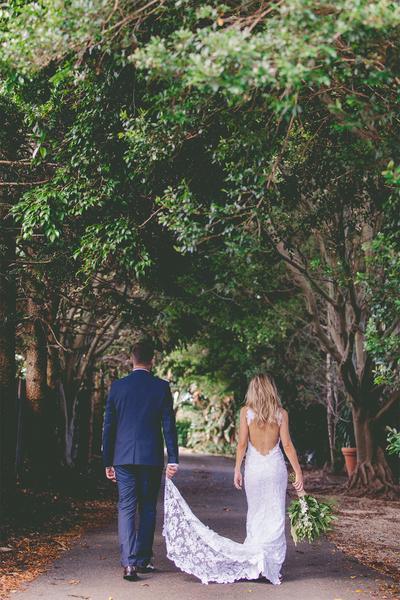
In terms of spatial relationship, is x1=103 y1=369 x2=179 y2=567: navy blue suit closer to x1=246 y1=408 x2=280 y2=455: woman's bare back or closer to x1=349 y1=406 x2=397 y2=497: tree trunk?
x1=246 y1=408 x2=280 y2=455: woman's bare back

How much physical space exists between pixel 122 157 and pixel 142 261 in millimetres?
1308

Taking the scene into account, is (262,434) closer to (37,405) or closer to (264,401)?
(264,401)

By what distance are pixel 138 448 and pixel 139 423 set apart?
0.26 meters

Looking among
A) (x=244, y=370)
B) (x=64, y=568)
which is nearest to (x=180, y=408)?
(x=244, y=370)

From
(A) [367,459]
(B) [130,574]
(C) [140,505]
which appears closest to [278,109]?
(C) [140,505]

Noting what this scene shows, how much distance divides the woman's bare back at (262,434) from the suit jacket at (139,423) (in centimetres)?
80

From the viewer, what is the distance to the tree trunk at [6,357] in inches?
452

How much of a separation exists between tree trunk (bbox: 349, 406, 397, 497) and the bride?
13322mm

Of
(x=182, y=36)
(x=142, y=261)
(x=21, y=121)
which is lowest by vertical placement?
(x=142, y=261)

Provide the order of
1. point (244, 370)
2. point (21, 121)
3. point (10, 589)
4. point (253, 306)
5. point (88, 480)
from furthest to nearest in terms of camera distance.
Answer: point (244, 370) < point (253, 306) < point (88, 480) < point (21, 121) < point (10, 589)

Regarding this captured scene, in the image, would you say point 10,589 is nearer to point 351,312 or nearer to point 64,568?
point 64,568

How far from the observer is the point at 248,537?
8.41 metres

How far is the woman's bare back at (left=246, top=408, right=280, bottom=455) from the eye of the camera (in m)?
8.55

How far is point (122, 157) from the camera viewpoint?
1024 centimetres
